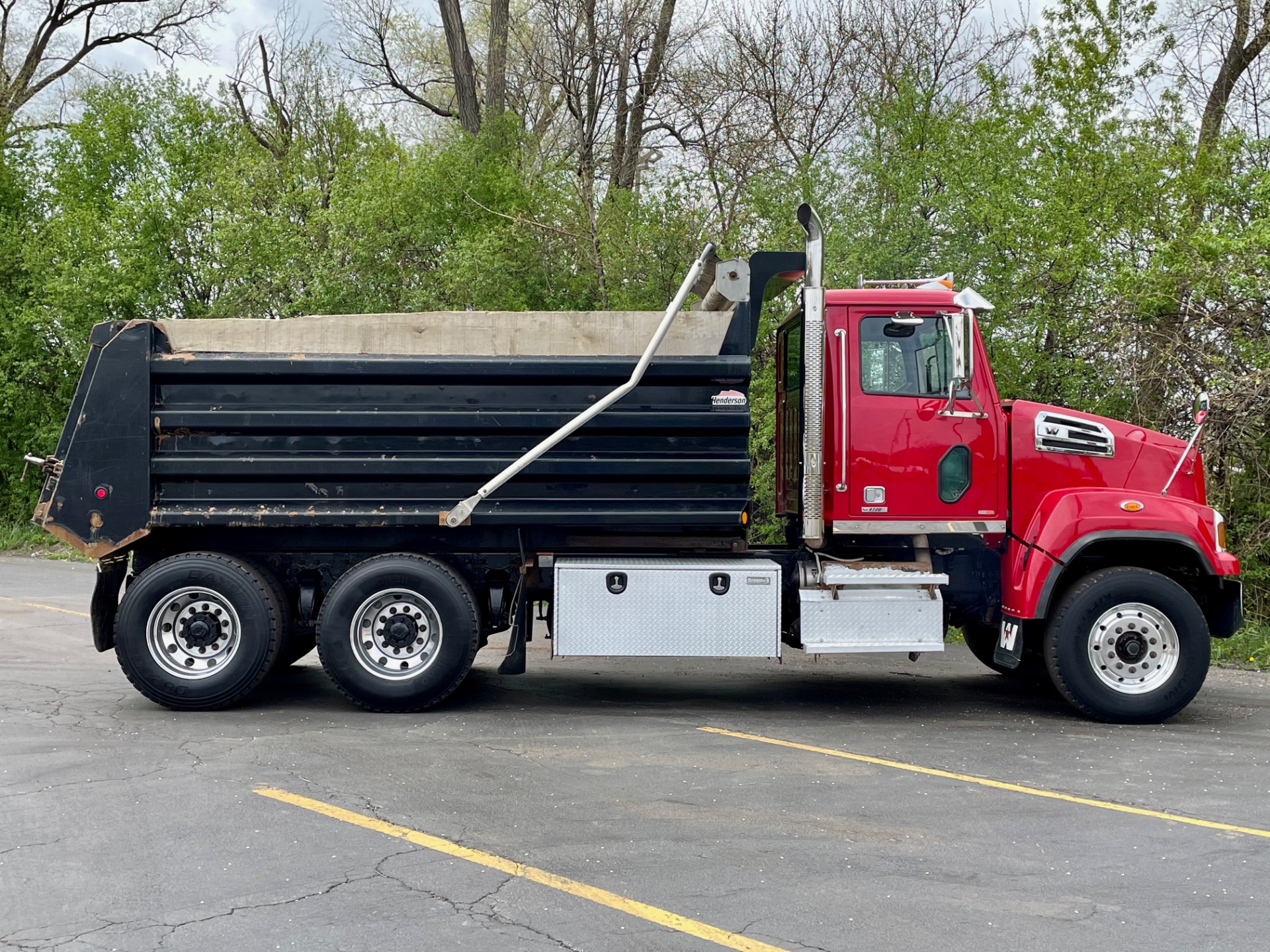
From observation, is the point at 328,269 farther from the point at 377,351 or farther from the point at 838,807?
the point at 838,807

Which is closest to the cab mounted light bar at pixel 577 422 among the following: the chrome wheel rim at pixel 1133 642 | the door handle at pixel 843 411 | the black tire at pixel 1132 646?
the door handle at pixel 843 411

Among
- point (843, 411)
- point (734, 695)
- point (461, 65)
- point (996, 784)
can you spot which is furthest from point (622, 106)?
point (996, 784)

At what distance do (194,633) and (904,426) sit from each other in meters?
5.15

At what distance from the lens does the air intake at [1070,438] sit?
8383 millimetres

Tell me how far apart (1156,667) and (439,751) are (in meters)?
4.91

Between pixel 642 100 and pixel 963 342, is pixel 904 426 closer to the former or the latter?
pixel 963 342

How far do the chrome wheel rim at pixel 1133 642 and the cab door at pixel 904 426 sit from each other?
3.77ft

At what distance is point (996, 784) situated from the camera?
256 inches

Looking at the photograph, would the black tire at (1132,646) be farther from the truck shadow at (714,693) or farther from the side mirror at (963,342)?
the side mirror at (963,342)

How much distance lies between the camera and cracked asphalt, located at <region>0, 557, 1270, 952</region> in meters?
4.39

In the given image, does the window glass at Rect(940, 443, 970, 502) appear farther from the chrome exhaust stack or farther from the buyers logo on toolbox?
the buyers logo on toolbox

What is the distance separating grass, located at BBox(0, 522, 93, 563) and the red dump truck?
47.5 feet

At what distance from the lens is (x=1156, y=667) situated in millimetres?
8125

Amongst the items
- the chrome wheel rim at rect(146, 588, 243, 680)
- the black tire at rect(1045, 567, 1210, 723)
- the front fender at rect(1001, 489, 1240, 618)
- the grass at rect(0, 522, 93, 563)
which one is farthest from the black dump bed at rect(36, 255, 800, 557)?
the grass at rect(0, 522, 93, 563)
